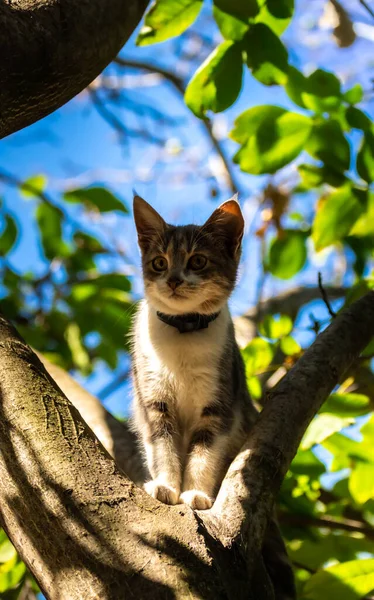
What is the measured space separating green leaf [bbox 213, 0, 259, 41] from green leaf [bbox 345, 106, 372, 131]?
0.66 m

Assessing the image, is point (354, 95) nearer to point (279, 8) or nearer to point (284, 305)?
point (279, 8)

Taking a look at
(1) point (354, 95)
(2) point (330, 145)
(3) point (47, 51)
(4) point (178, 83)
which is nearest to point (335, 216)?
(2) point (330, 145)

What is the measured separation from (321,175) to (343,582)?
190 centimetres

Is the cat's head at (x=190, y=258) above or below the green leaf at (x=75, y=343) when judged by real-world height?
above

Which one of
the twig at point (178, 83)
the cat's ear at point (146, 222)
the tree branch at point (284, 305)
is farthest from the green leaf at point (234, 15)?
the twig at point (178, 83)

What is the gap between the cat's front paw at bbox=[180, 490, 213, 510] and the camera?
2610 mm

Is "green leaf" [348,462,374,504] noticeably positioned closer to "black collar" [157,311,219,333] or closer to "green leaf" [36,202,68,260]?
"black collar" [157,311,219,333]

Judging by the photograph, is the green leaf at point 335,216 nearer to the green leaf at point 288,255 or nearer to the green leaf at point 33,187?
the green leaf at point 288,255

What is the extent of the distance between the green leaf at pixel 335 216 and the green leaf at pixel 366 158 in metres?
0.13

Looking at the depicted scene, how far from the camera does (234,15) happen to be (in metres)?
2.56

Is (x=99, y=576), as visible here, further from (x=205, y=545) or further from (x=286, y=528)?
(x=286, y=528)

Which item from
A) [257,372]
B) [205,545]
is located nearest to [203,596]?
[205,545]

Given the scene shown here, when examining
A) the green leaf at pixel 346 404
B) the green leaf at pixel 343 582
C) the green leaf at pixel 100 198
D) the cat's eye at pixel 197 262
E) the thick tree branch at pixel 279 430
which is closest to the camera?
the thick tree branch at pixel 279 430

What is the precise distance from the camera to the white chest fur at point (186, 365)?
311 centimetres
